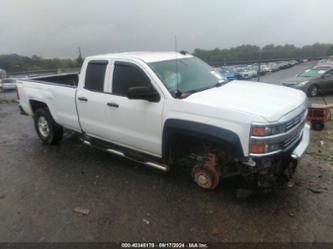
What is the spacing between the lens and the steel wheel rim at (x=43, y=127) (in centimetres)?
638

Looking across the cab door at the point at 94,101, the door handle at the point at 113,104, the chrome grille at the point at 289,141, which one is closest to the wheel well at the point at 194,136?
the chrome grille at the point at 289,141

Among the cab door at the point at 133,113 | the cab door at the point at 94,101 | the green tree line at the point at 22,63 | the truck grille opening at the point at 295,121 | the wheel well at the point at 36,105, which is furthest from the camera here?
the green tree line at the point at 22,63

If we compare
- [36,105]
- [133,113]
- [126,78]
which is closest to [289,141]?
[133,113]

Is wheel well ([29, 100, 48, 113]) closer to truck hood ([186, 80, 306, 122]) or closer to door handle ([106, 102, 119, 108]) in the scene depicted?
door handle ([106, 102, 119, 108])

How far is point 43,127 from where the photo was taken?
257 inches

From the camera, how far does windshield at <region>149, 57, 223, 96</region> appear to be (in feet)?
13.6

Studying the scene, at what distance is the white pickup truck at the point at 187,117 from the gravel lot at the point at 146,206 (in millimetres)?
358

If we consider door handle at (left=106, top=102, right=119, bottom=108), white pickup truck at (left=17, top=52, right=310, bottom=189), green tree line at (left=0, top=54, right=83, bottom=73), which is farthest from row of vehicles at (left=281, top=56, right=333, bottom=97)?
green tree line at (left=0, top=54, right=83, bottom=73)

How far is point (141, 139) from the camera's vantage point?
14.2 feet

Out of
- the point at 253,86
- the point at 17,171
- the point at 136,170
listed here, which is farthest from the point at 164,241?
the point at 17,171

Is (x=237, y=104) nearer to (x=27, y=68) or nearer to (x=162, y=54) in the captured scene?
(x=162, y=54)

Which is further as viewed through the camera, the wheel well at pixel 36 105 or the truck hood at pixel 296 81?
the truck hood at pixel 296 81

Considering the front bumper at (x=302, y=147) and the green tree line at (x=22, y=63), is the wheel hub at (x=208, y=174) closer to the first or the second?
the front bumper at (x=302, y=147)

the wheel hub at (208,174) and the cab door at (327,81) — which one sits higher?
the wheel hub at (208,174)
